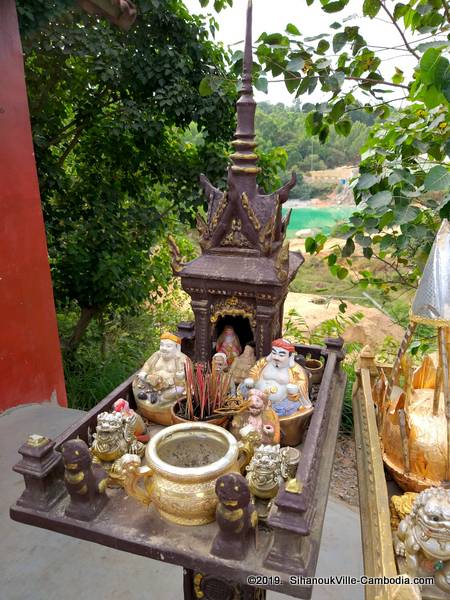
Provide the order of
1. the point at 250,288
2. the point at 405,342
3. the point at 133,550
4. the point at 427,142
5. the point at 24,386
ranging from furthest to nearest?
the point at 24,386
the point at 427,142
the point at 250,288
the point at 405,342
the point at 133,550

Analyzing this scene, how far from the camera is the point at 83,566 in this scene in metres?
3.47

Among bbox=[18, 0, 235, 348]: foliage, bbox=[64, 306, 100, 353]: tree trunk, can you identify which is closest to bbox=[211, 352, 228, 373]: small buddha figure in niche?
bbox=[18, 0, 235, 348]: foliage

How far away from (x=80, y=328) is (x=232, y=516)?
17.0ft

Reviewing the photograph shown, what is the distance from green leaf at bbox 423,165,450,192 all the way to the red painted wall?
3.40 m

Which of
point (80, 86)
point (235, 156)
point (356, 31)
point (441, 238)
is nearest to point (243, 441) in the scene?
point (441, 238)

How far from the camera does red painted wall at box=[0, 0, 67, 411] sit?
397 centimetres

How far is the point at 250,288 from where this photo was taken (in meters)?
2.82

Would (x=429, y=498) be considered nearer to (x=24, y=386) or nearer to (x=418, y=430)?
(x=418, y=430)

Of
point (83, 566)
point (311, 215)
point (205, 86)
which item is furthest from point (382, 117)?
point (311, 215)

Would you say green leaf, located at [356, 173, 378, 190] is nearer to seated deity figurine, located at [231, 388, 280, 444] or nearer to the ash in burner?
seated deity figurine, located at [231, 388, 280, 444]

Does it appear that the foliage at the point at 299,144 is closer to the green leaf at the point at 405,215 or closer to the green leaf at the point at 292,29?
the green leaf at the point at 292,29

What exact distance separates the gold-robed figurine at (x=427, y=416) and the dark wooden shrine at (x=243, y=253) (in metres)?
0.81

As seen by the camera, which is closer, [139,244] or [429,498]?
[429,498]

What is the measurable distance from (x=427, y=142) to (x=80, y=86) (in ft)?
14.2
